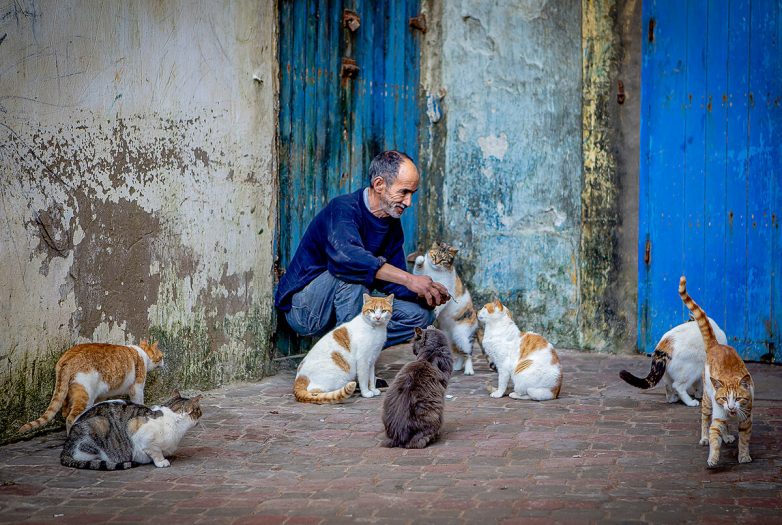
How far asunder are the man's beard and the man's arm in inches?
16.5

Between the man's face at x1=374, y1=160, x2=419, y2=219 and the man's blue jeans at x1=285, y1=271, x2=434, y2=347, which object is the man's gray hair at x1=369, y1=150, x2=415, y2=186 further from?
the man's blue jeans at x1=285, y1=271, x2=434, y2=347

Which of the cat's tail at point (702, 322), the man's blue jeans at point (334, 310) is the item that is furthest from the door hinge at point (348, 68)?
the cat's tail at point (702, 322)

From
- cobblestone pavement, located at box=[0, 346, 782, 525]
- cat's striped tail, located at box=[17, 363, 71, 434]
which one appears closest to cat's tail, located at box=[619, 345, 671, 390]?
cobblestone pavement, located at box=[0, 346, 782, 525]

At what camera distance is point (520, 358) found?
655cm

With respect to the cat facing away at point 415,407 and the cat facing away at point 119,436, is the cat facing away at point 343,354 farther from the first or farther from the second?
the cat facing away at point 119,436

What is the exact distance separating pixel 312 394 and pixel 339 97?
259 cm

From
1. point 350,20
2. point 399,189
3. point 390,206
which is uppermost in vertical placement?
A: point 350,20

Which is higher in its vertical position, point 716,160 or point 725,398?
point 716,160

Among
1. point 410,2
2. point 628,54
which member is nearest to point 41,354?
point 410,2

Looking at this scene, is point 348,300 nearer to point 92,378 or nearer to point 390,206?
point 390,206

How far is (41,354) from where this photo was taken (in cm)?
556

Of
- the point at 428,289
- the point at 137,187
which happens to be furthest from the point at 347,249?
the point at 137,187

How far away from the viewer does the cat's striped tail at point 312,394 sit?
6.38 m

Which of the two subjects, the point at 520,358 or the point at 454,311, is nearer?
the point at 520,358
